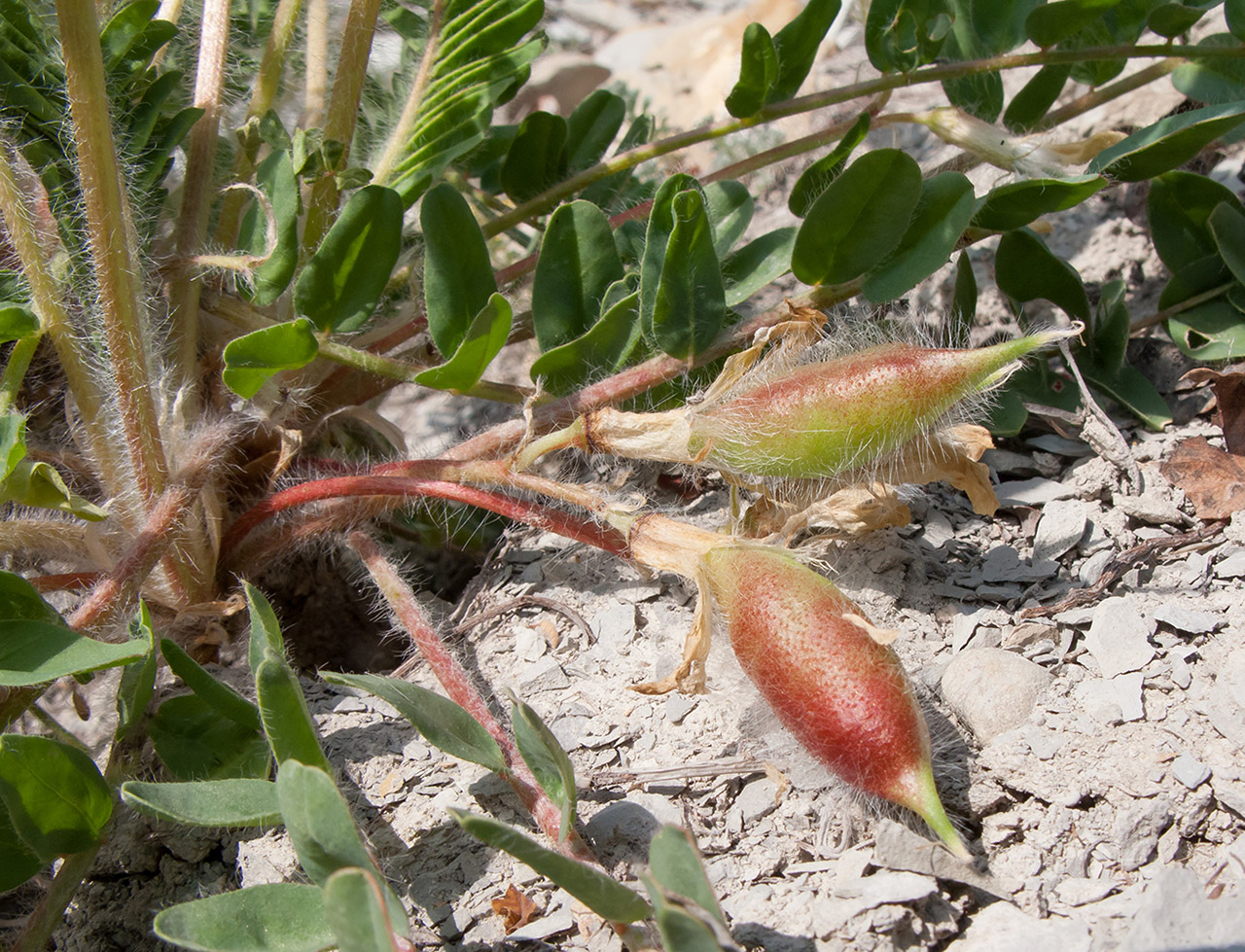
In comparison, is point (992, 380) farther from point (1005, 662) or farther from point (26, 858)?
point (26, 858)

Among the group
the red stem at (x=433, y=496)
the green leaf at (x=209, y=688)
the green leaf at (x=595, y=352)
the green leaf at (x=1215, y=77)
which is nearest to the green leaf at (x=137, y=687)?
the green leaf at (x=209, y=688)

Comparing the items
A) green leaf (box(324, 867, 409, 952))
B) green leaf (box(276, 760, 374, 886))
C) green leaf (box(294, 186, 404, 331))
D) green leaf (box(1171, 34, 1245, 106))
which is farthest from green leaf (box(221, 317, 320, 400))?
green leaf (box(1171, 34, 1245, 106))

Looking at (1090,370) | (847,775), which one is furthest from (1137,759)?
(1090,370)

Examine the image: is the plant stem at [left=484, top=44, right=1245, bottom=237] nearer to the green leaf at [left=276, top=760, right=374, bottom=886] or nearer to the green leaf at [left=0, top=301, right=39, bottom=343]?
the green leaf at [left=0, top=301, right=39, bottom=343]

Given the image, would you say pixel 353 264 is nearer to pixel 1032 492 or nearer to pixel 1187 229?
pixel 1032 492

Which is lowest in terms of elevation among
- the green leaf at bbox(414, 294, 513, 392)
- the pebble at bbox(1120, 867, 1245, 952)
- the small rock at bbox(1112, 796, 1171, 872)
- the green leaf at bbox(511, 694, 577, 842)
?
the small rock at bbox(1112, 796, 1171, 872)

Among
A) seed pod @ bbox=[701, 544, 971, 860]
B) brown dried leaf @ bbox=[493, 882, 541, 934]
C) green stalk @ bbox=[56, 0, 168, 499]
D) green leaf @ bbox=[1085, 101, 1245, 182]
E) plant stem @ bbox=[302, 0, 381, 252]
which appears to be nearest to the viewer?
seed pod @ bbox=[701, 544, 971, 860]

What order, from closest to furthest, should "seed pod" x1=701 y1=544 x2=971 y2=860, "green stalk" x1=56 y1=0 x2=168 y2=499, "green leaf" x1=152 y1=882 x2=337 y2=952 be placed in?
"green leaf" x1=152 y1=882 x2=337 y2=952, "seed pod" x1=701 y1=544 x2=971 y2=860, "green stalk" x1=56 y1=0 x2=168 y2=499

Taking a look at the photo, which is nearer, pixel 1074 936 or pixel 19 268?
pixel 1074 936
